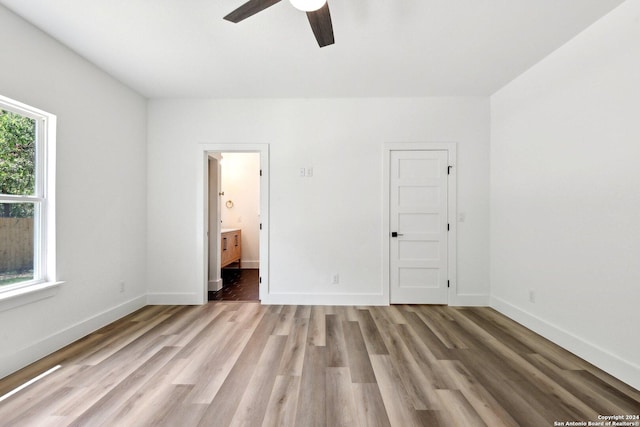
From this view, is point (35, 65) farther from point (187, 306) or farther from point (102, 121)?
point (187, 306)

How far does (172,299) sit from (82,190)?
1734 mm

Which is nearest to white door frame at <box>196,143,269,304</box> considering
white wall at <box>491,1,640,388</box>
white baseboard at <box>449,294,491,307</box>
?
white baseboard at <box>449,294,491,307</box>

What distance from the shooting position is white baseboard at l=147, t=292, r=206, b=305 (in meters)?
3.63

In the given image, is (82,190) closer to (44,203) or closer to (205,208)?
(44,203)

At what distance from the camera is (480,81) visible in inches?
125

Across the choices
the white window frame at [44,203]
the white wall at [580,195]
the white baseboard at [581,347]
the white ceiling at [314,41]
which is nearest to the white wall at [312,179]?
the white ceiling at [314,41]

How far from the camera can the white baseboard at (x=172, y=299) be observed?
3.63m

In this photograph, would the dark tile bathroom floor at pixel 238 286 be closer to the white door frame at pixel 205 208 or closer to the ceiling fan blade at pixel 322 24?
the white door frame at pixel 205 208

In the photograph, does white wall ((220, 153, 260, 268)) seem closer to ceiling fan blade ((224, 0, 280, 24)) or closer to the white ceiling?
the white ceiling

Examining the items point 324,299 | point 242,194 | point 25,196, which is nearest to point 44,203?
point 25,196

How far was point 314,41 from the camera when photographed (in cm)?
243

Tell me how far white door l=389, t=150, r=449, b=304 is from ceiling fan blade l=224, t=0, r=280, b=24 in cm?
247

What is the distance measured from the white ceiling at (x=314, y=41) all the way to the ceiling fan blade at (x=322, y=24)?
323mm

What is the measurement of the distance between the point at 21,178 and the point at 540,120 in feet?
16.0
